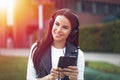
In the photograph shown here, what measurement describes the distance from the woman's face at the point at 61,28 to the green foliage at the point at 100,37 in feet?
54.9

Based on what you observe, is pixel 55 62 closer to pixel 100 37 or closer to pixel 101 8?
pixel 100 37

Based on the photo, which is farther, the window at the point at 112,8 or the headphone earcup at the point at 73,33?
the window at the point at 112,8

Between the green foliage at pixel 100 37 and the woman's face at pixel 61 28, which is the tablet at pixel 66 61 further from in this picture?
the green foliage at pixel 100 37

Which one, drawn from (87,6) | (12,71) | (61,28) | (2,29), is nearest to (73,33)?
(61,28)

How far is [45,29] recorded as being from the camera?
21672 mm

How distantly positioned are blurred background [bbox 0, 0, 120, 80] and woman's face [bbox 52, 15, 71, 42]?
5184mm

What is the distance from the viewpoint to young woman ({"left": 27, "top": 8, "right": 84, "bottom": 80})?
2.92 metres

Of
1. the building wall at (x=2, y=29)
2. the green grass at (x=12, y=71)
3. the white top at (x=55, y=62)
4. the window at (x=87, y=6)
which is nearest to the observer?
the white top at (x=55, y=62)

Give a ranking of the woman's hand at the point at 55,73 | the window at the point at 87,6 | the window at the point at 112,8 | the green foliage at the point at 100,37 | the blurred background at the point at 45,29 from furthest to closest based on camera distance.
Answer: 1. the window at the point at 112,8
2. the window at the point at 87,6
3. the green foliage at the point at 100,37
4. the blurred background at the point at 45,29
5. the woman's hand at the point at 55,73

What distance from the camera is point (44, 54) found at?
296cm

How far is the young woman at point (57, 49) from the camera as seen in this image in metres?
2.92

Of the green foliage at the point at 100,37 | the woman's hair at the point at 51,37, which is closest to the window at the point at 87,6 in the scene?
the green foliage at the point at 100,37

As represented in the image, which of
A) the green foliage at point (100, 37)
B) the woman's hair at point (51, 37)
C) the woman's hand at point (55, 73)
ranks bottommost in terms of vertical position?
the green foliage at point (100, 37)

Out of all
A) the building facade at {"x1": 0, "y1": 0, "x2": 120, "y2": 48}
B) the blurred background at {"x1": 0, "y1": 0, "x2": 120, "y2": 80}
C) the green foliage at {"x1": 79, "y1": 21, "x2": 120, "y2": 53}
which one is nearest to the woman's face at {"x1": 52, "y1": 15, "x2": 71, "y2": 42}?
the blurred background at {"x1": 0, "y1": 0, "x2": 120, "y2": 80}
